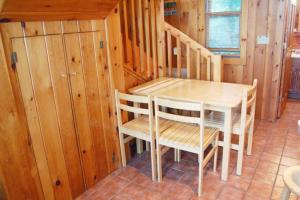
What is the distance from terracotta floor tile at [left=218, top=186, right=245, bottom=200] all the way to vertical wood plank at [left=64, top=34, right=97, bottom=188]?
1236 millimetres

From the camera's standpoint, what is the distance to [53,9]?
174 centimetres

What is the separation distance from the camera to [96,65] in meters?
2.30

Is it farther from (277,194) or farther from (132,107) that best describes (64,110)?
(277,194)

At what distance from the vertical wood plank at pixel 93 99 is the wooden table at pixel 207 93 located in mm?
507

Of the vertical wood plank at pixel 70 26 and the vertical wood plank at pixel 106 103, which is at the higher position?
the vertical wood plank at pixel 70 26

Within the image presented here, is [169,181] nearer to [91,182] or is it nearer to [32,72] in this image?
[91,182]

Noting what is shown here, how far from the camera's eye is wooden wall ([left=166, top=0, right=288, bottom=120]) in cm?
340

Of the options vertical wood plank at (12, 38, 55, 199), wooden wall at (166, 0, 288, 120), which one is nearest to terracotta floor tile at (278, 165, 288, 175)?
wooden wall at (166, 0, 288, 120)

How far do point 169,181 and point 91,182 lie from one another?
773 millimetres

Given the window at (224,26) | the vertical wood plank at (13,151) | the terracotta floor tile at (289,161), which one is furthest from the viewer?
the window at (224,26)

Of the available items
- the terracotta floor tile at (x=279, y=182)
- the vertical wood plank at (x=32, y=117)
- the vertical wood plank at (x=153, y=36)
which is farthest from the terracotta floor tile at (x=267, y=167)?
the vertical wood plank at (x=32, y=117)

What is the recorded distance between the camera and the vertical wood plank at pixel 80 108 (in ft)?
6.79

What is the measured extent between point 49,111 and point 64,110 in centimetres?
14

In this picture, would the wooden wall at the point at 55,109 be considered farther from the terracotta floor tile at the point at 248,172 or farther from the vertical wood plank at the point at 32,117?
the terracotta floor tile at the point at 248,172
